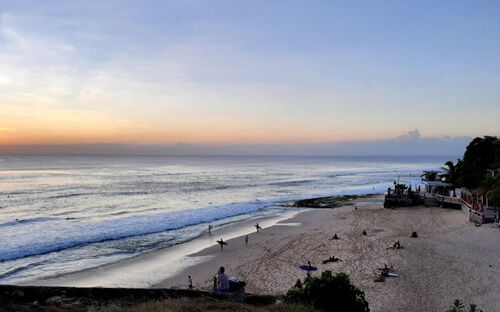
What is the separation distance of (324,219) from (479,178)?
17.5 m

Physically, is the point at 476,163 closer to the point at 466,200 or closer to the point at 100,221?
the point at 466,200

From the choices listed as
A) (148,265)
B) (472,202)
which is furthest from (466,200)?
(148,265)

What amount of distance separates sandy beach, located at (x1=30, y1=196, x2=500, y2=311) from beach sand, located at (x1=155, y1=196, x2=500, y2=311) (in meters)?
0.03

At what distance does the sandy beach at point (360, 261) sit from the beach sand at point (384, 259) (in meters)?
0.03

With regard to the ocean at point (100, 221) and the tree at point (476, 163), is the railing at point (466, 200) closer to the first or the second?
the tree at point (476, 163)

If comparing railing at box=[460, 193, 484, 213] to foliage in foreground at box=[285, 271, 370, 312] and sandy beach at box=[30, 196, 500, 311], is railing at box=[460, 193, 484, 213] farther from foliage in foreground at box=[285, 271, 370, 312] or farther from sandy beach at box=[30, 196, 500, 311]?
foliage in foreground at box=[285, 271, 370, 312]

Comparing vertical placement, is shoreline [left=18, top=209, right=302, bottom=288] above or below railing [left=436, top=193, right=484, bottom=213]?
below

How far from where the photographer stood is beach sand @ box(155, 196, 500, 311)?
15.2 metres

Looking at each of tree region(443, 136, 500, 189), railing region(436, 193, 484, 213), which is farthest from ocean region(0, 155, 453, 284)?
tree region(443, 136, 500, 189)

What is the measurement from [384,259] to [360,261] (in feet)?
4.51

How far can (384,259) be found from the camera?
67.1ft

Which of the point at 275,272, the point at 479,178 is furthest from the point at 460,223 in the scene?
the point at 275,272

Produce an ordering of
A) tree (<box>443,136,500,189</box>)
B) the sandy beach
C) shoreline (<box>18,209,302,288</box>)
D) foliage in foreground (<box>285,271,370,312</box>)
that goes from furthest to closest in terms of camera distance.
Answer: tree (<box>443,136,500,189</box>)
shoreline (<box>18,209,302,288</box>)
the sandy beach
foliage in foreground (<box>285,271,370,312</box>)

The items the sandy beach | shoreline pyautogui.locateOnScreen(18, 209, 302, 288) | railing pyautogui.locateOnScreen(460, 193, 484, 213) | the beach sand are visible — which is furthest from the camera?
railing pyautogui.locateOnScreen(460, 193, 484, 213)
